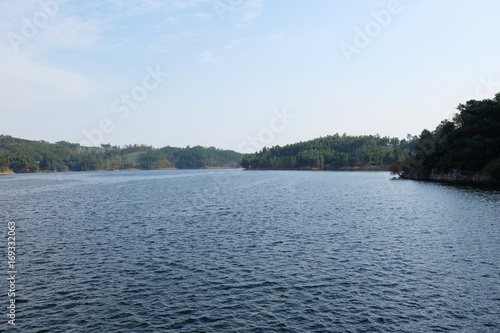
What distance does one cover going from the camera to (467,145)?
4843 inches

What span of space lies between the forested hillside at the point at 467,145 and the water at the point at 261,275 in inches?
2799

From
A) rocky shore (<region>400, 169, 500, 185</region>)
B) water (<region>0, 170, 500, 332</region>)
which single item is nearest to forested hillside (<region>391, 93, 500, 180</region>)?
rocky shore (<region>400, 169, 500, 185</region>)

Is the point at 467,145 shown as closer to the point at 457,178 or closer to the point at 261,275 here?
the point at 457,178

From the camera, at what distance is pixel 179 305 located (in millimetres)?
24875

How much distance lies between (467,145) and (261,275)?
12286 centimetres

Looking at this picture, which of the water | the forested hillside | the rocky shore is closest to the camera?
the water

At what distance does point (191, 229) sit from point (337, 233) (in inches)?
863

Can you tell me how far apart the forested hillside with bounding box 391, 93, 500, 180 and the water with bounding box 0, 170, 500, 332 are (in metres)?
71.1

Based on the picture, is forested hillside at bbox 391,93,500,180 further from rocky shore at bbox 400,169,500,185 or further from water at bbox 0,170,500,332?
water at bbox 0,170,500,332

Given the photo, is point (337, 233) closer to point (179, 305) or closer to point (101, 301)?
point (179, 305)

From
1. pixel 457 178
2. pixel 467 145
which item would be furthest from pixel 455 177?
pixel 467 145

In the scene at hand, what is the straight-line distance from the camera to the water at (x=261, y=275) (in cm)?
2239

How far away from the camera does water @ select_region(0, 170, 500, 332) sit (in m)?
22.4

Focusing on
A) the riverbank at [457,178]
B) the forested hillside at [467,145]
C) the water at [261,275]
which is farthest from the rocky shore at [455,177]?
the water at [261,275]
